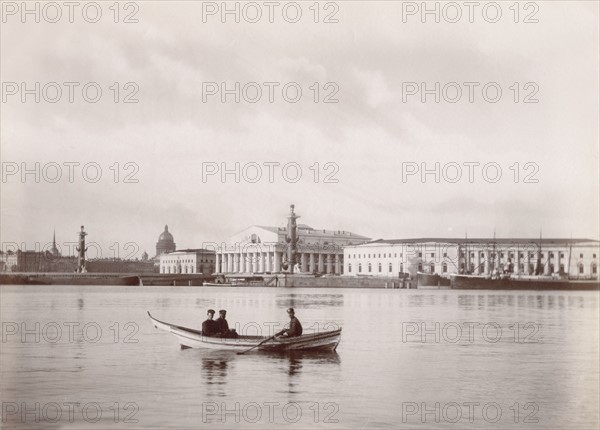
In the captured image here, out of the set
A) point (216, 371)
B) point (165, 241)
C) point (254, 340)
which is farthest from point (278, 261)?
point (216, 371)

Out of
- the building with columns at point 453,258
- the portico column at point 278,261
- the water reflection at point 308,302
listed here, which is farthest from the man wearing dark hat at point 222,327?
the portico column at point 278,261

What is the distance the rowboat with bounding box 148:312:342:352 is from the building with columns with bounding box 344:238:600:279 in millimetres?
55770

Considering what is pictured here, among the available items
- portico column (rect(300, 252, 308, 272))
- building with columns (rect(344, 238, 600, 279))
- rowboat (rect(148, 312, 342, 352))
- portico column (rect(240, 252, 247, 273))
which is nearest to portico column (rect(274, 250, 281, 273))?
portico column (rect(300, 252, 308, 272))

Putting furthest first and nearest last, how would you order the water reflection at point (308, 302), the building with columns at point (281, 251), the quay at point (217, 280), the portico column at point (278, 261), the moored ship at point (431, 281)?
the portico column at point (278, 261) < the building with columns at point (281, 251) < the moored ship at point (431, 281) < the quay at point (217, 280) < the water reflection at point (308, 302)

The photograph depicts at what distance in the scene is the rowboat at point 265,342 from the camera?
19797 millimetres

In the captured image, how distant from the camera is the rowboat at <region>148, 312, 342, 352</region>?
19.8 m

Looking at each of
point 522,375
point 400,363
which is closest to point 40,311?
point 400,363

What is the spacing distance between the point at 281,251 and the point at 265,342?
92566mm

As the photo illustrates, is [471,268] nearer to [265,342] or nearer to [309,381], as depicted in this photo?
[265,342]

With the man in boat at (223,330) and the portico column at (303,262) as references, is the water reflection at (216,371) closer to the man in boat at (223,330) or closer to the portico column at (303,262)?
the man in boat at (223,330)

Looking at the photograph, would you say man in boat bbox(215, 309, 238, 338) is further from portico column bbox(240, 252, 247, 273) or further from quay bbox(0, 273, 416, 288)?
portico column bbox(240, 252, 247, 273)

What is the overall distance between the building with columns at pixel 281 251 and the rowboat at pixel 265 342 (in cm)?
8110

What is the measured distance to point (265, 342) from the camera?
1978 cm

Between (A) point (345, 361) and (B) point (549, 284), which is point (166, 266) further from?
(A) point (345, 361)
